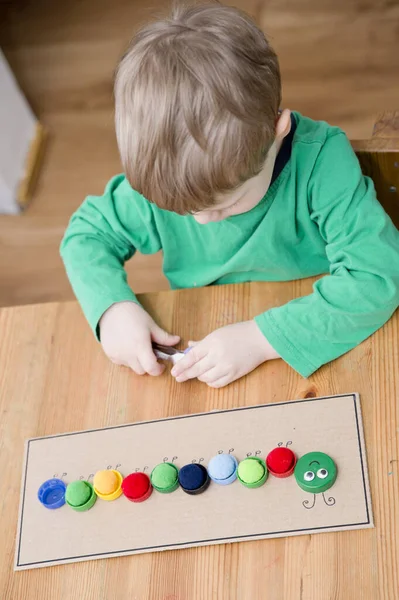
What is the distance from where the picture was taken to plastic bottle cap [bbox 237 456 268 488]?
26.9 inches

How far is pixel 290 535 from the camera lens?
2.15 ft

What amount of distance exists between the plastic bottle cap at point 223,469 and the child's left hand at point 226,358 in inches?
3.8

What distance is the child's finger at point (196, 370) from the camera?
0.77m

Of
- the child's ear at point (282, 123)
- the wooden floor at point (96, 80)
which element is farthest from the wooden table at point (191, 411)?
the wooden floor at point (96, 80)

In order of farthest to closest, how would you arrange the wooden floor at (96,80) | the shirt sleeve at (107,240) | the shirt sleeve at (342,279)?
the wooden floor at (96,80)
the shirt sleeve at (107,240)
the shirt sleeve at (342,279)

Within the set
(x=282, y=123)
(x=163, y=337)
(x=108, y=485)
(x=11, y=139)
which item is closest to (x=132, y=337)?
(x=163, y=337)

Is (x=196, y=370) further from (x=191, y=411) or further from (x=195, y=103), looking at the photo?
(x=195, y=103)

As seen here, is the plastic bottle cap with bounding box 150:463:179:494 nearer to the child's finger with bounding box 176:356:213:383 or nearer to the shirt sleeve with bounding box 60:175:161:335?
the child's finger with bounding box 176:356:213:383

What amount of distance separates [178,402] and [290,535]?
0.63 ft

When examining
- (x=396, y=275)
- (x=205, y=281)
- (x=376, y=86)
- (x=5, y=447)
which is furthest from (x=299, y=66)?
(x=5, y=447)

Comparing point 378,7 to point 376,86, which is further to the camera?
point 378,7

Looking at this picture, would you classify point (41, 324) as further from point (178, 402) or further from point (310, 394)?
point (310, 394)

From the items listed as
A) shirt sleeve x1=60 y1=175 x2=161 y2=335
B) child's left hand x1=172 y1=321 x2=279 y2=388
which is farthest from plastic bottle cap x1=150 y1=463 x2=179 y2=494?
shirt sleeve x1=60 y1=175 x2=161 y2=335

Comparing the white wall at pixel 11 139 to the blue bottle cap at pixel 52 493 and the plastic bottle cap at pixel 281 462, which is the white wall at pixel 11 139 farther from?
the plastic bottle cap at pixel 281 462
